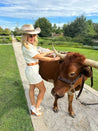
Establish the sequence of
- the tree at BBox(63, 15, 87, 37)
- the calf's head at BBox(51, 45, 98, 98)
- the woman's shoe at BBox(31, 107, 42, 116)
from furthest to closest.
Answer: the tree at BBox(63, 15, 87, 37)
the woman's shoe at BBox(31, 107, 42, 116)
the calf's head at BBox(51, 45, 98, 98)

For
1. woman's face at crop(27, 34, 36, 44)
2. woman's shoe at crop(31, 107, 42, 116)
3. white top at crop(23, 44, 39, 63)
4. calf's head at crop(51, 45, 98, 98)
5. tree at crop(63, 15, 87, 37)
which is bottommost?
woman's shoe at crop(31, 107, 42, 116)

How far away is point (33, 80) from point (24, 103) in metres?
1.38

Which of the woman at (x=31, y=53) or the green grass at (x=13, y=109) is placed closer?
the woman at (x=31, y=53)

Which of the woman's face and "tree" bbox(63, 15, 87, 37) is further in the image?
"tree" bbox(63, 15, 87, 37)

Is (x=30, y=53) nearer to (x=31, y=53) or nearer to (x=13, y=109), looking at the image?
(x=31, y=53)

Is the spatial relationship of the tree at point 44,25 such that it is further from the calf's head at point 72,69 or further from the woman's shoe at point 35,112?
the calf's head at point 72,69

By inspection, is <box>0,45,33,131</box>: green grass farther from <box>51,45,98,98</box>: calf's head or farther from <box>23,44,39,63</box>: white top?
<box>23,44,39,63</box>: white top

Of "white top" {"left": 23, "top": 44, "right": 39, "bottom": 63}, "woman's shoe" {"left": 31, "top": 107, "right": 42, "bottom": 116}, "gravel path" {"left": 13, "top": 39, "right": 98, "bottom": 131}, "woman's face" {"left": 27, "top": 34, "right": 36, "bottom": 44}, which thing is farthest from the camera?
"woman's shoe" {"left": 31, "top": 107, "right": 42, "bottom": 116}

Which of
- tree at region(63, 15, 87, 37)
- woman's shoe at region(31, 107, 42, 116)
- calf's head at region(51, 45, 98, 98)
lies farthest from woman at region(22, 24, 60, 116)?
tree at region(63, 15, 87, 37)

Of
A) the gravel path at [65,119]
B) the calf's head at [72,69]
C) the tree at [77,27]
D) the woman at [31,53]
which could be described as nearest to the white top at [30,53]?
the woman at [31,53]

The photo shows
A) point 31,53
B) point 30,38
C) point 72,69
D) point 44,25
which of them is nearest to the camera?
point 72,69

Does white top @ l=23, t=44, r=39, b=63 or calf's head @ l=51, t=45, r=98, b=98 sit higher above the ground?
white top @ l=23, t=44, r=39, b=63

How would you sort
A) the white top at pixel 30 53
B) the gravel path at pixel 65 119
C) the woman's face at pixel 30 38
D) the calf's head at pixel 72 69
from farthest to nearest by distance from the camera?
1. the gravel path at pixel 65 119
2. the woman's face at pixel 30 38
3. the white top at pixel 30 53
4. the calf's head at pixel 72 69

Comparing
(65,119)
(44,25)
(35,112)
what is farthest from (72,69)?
(44,25)
